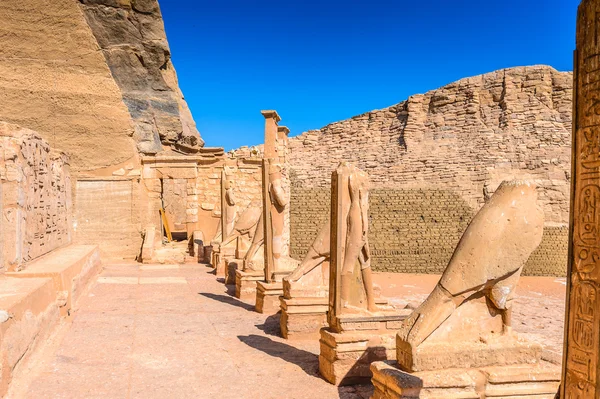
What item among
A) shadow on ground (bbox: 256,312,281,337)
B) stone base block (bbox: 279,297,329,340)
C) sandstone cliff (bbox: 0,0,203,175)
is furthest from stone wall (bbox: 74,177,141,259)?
stone base block (bbox: 279,297,329,340)

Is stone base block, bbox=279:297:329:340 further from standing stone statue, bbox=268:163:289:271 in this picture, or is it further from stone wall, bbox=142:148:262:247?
stone wall, bbox=142:148:262:247

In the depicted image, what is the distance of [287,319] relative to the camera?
5.52 m

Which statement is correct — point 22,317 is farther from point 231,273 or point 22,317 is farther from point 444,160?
point 444,160

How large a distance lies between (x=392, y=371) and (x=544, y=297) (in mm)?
12092

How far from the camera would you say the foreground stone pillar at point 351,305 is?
4109 millimetres

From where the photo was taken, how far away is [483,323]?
11.2 feet

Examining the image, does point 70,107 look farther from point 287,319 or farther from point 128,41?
point 128,41

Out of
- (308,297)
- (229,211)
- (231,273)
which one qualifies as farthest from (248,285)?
(229,211)

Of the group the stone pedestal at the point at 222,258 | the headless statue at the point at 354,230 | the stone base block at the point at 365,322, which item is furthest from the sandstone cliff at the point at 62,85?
the stone base block at the point at 365,322

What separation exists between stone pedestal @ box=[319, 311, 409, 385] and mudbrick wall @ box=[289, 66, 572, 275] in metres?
16.5

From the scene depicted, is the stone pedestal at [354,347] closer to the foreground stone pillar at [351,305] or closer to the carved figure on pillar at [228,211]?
the foreground stone pillar at [351,305]

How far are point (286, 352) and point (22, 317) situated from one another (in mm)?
2325

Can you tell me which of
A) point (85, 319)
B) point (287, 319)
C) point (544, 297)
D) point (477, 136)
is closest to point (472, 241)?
point (287, 319)

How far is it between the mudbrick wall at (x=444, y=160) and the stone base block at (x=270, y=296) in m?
14.1
